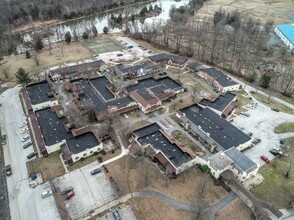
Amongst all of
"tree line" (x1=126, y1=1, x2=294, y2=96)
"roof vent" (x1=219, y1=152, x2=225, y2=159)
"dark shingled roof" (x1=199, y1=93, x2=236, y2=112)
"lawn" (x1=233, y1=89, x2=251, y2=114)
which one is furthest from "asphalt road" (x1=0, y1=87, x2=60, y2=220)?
"tree line" (x1=126, y1=1, x2=294, y2=96)

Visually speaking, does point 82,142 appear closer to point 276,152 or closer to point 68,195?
point 68,195

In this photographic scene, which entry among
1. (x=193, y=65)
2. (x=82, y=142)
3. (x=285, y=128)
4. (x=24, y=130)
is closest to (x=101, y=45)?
(x=193, y=65)

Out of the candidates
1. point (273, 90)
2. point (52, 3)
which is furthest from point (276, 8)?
point (52, 3)

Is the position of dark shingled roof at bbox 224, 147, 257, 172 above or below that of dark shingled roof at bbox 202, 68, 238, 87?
below

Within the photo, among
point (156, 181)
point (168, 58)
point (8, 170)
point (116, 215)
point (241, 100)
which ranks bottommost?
point (241, 100)

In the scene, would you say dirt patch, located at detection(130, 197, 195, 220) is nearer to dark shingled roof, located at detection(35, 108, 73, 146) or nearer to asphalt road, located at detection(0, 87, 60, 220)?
asphalt road, located at detection(0, 87, 60, 220)

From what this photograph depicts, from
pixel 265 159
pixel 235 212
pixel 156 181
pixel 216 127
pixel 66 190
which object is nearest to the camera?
pixel 235 212
